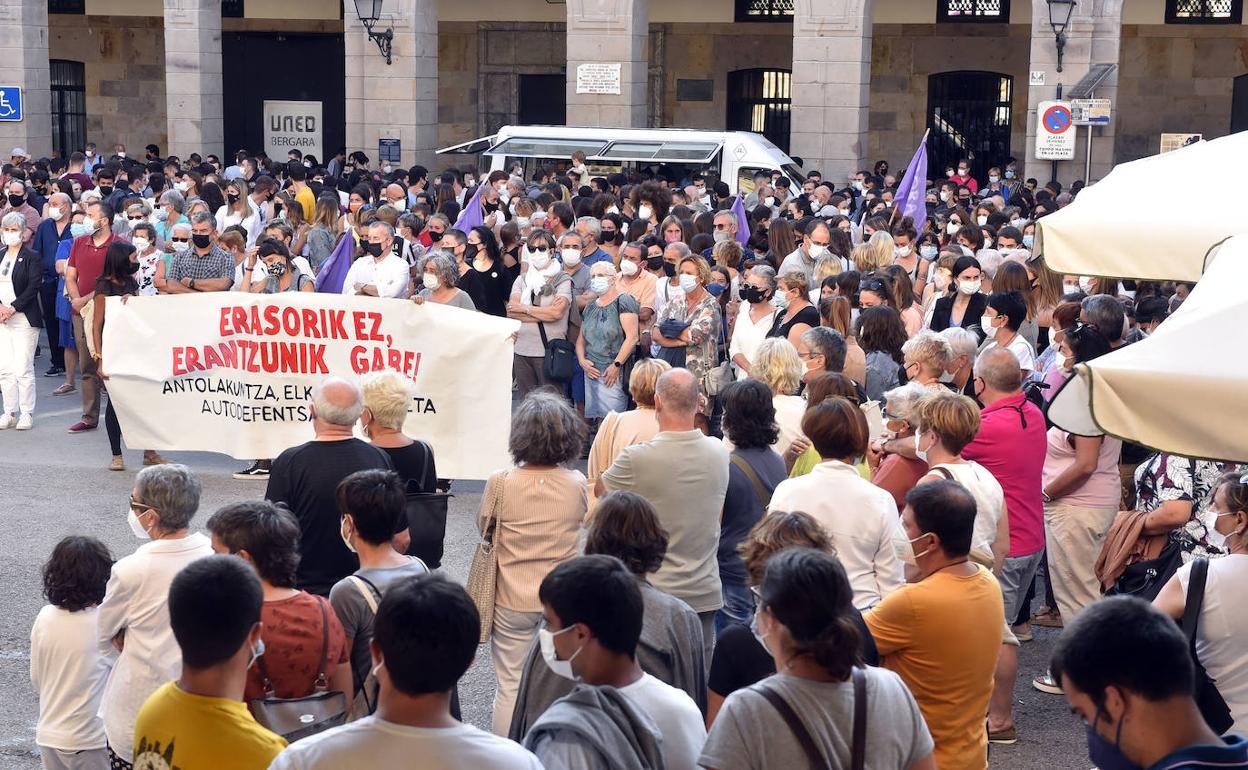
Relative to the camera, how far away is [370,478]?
205 inches

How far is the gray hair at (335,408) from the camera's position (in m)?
6.12

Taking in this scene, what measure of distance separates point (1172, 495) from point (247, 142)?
29.8m

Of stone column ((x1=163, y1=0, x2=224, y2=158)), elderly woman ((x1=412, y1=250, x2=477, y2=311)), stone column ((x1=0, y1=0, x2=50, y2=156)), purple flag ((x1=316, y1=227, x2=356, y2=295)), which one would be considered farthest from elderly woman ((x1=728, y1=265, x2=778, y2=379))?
stone column ((x1=0, y1=0, x2=50, y2=156))

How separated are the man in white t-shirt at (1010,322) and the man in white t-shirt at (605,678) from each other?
5.23m

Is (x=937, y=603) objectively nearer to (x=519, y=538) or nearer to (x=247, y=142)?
(x=519, y=538)

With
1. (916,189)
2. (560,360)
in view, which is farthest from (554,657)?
(916,189)

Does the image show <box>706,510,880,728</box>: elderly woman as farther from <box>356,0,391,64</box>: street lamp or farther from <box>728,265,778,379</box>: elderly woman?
<box>356,0,391,64</box>: street lamp

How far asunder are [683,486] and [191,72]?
23.0 meters

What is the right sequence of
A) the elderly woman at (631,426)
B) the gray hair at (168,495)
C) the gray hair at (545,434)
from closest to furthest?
the gray hair at (168,495) → the gray hair at (545,434) → the elderly woman at (631,426)

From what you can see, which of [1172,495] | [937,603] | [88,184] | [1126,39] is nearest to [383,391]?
[937,603]

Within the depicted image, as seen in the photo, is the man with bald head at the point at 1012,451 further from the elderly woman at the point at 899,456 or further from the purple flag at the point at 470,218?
the purple flag at the point at 470,218

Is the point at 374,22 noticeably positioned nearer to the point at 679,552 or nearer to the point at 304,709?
the point at 679,552

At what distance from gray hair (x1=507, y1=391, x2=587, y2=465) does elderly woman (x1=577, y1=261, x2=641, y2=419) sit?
477 cm

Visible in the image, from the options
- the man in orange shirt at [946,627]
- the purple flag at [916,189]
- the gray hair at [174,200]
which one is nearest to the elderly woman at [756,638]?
the man in orange shirt at [946,627]
